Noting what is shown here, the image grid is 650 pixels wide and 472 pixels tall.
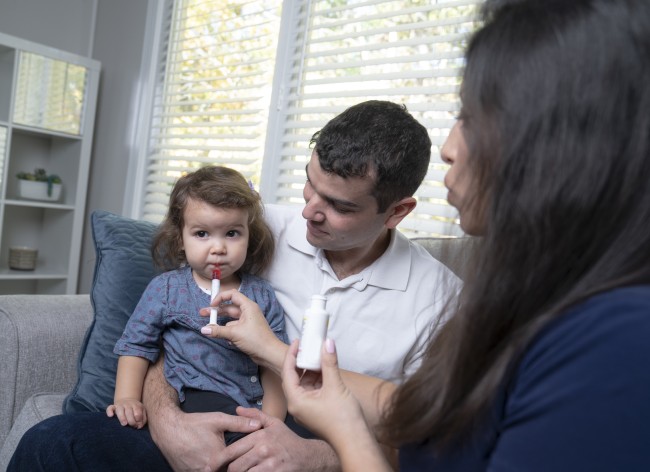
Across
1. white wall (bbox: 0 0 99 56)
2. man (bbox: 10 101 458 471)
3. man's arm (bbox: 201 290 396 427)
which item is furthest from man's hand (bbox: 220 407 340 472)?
Answer: white wall (bbox: 0 0 99 56)

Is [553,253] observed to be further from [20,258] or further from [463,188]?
[20,258]

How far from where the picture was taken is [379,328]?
4.68 ft

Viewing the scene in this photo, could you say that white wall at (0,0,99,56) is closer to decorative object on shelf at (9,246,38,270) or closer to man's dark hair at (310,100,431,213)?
decorative object on shelf at (9,246,38,270)

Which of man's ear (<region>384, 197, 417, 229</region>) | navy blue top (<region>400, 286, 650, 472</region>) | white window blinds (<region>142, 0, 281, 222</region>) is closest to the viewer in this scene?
navy blue top (<region>400, 286, 650, 472</region>)

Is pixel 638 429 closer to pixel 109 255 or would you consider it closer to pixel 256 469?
pixel 256 469

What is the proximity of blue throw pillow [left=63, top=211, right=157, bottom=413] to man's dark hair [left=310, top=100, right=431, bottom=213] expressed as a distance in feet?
1.98

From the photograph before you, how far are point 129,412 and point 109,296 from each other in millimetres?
366

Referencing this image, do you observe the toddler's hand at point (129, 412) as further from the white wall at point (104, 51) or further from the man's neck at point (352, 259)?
the white wall at point (104, 51)

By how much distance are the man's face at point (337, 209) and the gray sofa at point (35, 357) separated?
215mm

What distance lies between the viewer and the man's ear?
1.47 meters

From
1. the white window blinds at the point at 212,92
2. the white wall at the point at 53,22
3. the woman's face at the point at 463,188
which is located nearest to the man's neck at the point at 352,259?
the woman's face at the point at 463,188

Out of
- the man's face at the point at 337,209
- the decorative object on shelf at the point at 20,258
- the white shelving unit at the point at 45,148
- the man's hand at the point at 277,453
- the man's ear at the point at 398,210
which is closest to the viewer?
the man's hand at the point at 277,453

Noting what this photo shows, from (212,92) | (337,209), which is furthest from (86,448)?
(212,92)

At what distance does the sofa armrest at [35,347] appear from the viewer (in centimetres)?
154
